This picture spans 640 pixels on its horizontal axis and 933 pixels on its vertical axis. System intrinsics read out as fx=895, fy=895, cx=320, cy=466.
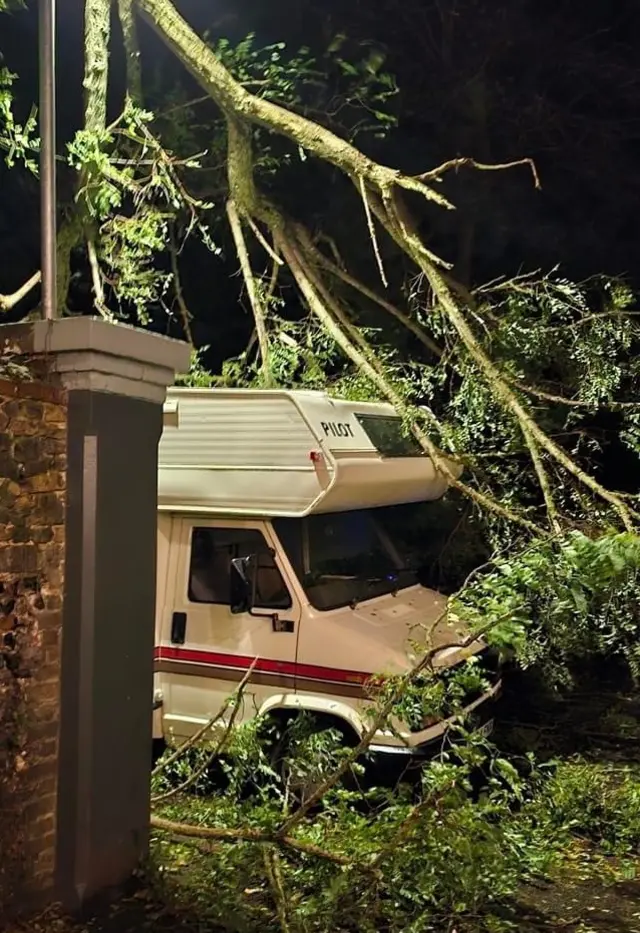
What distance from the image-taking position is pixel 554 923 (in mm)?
4590

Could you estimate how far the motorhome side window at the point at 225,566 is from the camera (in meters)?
6.14

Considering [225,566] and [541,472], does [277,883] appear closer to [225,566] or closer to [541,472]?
[225,566]

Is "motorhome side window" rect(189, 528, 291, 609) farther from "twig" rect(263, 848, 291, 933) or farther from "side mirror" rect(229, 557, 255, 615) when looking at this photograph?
"twig" rect(263, 848, 291, 933)

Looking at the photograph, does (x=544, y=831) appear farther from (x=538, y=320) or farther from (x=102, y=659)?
(x=538, y=320)

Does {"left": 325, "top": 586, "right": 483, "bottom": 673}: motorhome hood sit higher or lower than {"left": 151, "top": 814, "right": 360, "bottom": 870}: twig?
higher

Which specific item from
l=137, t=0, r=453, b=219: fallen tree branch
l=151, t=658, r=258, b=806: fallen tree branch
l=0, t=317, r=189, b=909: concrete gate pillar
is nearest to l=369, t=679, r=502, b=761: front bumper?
l=151, t=658, r=258, b=806: fallen tree branch

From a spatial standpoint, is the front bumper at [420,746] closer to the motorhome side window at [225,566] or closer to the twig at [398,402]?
the motorhome side window at [225,566]

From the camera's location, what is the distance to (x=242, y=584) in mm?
5988

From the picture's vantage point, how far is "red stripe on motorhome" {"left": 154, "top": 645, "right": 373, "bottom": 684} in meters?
5.80

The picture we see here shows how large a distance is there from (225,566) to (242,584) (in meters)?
0.45

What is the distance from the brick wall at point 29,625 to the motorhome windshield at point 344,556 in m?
2.12

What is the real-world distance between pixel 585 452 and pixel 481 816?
14.6 ft

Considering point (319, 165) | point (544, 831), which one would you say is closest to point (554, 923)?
point (544, 831)

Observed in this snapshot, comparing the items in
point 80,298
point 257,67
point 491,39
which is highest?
point 491,39
